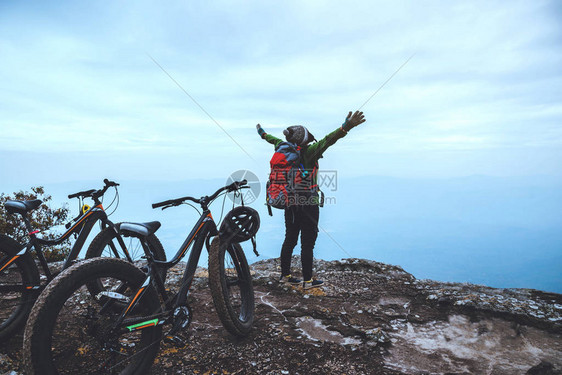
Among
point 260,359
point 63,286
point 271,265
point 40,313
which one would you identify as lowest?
point 271,265

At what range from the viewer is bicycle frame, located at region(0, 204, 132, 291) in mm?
3596

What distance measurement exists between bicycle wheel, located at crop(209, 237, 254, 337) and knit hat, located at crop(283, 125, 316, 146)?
7.20 feet

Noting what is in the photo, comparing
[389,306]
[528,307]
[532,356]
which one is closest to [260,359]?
[389,306]

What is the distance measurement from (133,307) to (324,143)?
359 centimetres

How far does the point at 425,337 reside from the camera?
150 inches

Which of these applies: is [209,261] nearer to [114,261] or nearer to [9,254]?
[114,261]

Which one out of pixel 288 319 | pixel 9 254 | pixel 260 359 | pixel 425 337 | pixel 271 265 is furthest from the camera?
pixel 271 265

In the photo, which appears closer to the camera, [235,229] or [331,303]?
[235,229]

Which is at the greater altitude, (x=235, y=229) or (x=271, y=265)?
(x=235, y=229)

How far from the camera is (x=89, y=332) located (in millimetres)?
2412

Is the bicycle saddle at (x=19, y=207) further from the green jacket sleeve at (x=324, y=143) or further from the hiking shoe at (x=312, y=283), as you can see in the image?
the hiking shoe at (x=312, y=283)

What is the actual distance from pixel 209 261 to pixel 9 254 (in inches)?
96.3

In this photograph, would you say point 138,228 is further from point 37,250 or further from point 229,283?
point 37,250

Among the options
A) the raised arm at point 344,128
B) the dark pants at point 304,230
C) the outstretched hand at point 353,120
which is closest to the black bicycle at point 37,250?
the dark pants at point 304,230
